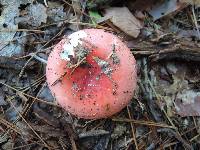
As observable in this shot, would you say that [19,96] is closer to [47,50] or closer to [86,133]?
[47,50]

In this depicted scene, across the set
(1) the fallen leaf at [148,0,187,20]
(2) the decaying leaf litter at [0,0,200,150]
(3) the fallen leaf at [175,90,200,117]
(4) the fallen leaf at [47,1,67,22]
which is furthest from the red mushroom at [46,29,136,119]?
(1) the fallen leaf at [148,0,187,20]

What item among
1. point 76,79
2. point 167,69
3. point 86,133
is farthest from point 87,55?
point 167,69

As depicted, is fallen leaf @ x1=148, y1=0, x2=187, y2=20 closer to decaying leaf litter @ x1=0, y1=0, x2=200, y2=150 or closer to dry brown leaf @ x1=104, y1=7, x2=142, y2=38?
decaying leaf litter @ x1=0, y1=0, x2=200, y2=150

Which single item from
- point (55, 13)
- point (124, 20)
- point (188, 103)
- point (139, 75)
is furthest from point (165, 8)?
point (55, 13)

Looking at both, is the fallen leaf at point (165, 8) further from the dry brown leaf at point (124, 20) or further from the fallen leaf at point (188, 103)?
the fallen leaf at point (188, 103)

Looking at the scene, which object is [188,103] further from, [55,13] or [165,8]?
[55,13]

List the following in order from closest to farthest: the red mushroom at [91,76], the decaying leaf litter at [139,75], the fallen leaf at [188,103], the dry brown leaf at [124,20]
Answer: the red mushroom at [91,76]
the decaying leaf litter at [139,75]
the fallen leaf at [188,103]
the dry brown leaf at [124,20]

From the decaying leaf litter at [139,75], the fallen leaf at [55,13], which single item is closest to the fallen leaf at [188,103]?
the decaying leaf litter at [139,75]
